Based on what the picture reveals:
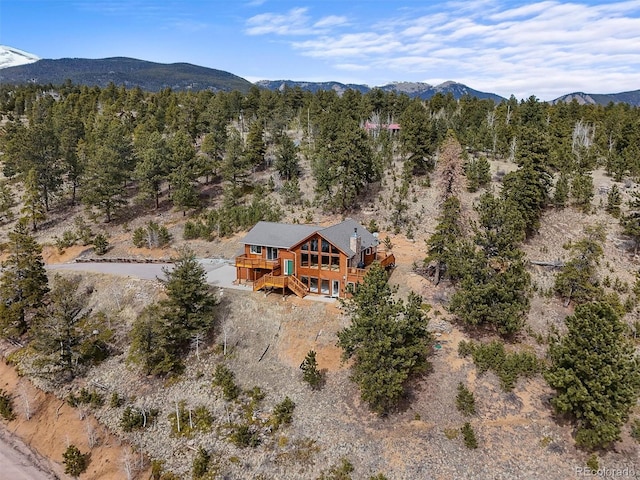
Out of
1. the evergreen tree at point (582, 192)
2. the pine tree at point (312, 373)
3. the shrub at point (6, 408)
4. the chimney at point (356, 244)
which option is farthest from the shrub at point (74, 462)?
the evergreen tree at point (582, 192)

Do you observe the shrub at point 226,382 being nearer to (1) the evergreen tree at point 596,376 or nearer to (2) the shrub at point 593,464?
(1) the evergreen tree at point 596,376

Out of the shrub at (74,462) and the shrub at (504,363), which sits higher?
the shrub at (504,363)

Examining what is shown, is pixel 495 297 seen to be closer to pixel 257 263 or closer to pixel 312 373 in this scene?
pixel 312 373

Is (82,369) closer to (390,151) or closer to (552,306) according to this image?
(552,306)

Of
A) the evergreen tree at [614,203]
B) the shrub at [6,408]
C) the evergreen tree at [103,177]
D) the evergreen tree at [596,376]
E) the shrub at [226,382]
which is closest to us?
the evergreen tree at [596,376]

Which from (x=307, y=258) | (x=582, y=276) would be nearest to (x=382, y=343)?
(x=307, y=258)

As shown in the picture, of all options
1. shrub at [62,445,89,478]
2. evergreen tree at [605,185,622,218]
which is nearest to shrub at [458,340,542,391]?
shrub at [62,445,89,478]
